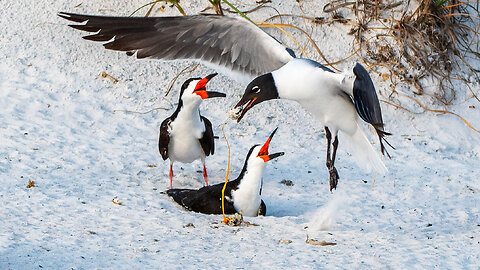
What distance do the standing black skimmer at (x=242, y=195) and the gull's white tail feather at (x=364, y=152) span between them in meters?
0.61

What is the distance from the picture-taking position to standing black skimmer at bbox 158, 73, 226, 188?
16.9 ft

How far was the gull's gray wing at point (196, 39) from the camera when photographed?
4.93 m

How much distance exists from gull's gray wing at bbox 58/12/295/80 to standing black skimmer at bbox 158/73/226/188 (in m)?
0.20

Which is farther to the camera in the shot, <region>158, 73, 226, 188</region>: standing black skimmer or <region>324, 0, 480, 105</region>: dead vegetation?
<region>324, 0, 480, 105</region>: dead vegetation

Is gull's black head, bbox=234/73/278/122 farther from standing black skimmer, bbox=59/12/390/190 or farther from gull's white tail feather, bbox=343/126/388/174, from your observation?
gull's white tail feather, bbox=343/126/388/174

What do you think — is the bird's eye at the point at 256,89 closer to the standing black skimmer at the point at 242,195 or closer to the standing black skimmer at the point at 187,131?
the standing black skimmer at the point at 242,195

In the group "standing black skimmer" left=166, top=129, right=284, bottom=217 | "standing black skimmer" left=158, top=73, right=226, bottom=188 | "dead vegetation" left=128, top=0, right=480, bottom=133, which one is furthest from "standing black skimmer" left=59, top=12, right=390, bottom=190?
"dead vegetation" left=128, top=0, right=480, bottom=133

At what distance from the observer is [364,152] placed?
5156mm

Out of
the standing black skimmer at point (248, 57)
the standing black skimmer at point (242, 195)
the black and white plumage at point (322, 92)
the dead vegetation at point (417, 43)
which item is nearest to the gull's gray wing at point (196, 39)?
the standing black skimmer at point (248, 57)

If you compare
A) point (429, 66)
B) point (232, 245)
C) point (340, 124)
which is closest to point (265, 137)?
point (340, 124)

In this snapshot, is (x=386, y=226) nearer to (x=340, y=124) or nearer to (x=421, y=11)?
(x=340, y=124)

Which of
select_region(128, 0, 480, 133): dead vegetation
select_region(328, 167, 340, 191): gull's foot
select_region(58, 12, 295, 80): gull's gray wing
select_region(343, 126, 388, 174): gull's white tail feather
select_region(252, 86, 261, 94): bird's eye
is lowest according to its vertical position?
select_region(328, 167, 340, 191): gull's foot

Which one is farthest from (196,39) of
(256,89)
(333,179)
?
(333,179)

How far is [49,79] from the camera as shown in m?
6.77
